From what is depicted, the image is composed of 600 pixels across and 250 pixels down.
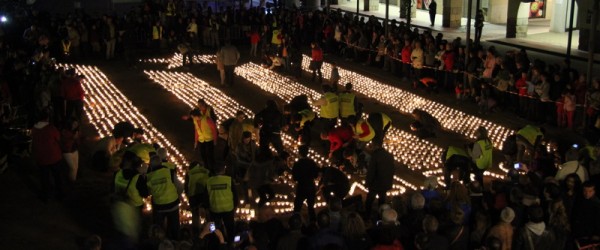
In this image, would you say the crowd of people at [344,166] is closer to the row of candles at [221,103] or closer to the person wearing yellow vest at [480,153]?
the person wearing yellow vest at [480,153]

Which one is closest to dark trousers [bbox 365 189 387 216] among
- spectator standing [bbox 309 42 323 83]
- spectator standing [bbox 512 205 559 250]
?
spectator standing [bbox 512 205 559 250]

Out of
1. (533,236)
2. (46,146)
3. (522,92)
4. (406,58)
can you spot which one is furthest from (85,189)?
(406,58)

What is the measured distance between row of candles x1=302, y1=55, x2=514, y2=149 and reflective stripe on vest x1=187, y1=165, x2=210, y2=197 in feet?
25.0

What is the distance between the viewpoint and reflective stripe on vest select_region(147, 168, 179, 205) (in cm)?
997

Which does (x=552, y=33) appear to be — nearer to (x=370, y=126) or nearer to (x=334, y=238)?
(x=370, y=126)

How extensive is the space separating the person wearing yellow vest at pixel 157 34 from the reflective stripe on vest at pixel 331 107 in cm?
1393

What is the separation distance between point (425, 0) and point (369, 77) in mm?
20326

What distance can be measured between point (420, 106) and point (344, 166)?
6.49 m

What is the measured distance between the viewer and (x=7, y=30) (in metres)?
28.5

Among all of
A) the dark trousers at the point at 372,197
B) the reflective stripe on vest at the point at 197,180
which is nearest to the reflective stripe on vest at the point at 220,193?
the reflective stripe on vest at the point at 197,180

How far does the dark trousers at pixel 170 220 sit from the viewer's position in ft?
33.7

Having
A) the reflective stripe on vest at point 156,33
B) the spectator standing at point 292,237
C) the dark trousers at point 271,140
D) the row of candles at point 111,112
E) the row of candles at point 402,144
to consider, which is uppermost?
the spectator standing at point 292,237

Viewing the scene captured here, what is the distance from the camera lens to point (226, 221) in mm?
10203

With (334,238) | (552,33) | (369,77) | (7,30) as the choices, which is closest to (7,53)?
(7,30)
